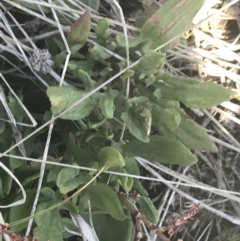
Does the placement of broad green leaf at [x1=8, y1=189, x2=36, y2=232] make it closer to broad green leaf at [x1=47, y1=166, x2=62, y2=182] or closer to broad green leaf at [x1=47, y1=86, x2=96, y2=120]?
broad green leaf at [x1=47, y1=166, x2=62, y2=182]

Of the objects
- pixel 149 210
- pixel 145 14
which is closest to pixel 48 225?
pixel 149 210

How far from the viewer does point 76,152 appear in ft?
2.34

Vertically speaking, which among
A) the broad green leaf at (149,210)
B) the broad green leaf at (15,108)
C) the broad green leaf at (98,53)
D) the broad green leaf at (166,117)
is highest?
the broad green leaf at (98,53)

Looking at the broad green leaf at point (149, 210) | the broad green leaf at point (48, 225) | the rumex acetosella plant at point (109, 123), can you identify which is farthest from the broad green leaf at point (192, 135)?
the broad green leaf at point (48, 225)

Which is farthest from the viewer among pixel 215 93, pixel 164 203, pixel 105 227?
pixel 164 203

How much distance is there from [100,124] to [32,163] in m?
0.11

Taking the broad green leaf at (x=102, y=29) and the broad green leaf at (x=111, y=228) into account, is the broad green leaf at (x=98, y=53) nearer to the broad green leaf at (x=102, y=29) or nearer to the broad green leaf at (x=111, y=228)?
the broad green leaf at (x=102, y=29)

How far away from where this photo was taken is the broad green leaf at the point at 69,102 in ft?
2.04

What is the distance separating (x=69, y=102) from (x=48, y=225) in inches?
7.1

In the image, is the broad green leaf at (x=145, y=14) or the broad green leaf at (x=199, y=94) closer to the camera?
the broad green leaf at (x=199, y=94)

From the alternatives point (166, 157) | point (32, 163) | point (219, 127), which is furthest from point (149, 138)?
point (219, 127)

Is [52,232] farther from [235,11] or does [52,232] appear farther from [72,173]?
[235,11]

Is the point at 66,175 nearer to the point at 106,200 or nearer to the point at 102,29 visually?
the point at 106,200

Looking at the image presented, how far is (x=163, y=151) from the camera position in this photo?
673 mm
